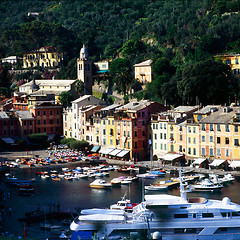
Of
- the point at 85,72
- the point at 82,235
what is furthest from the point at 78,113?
the point at 82,235

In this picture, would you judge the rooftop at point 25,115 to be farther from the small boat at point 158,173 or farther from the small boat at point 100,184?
the small boat at point 100,184

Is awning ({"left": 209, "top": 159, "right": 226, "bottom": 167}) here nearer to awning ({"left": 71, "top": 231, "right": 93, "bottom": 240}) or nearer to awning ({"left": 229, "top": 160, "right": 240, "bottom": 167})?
awning ({"left": 229, "top": 160, "right": 240, "bottom": 167})

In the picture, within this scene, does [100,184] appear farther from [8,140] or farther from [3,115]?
[3,115]

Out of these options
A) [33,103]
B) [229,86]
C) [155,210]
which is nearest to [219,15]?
[229,86]

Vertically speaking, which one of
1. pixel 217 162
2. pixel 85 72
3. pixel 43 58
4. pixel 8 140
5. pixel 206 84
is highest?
pixel 43 58

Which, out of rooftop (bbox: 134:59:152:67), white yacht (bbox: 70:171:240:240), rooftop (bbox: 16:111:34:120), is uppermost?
rooftop (bbox: 134:59:152:67)

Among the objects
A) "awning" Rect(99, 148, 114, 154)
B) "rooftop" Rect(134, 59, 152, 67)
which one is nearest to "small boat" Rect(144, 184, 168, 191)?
"awning" Rect(99, 148, 114, 154)
